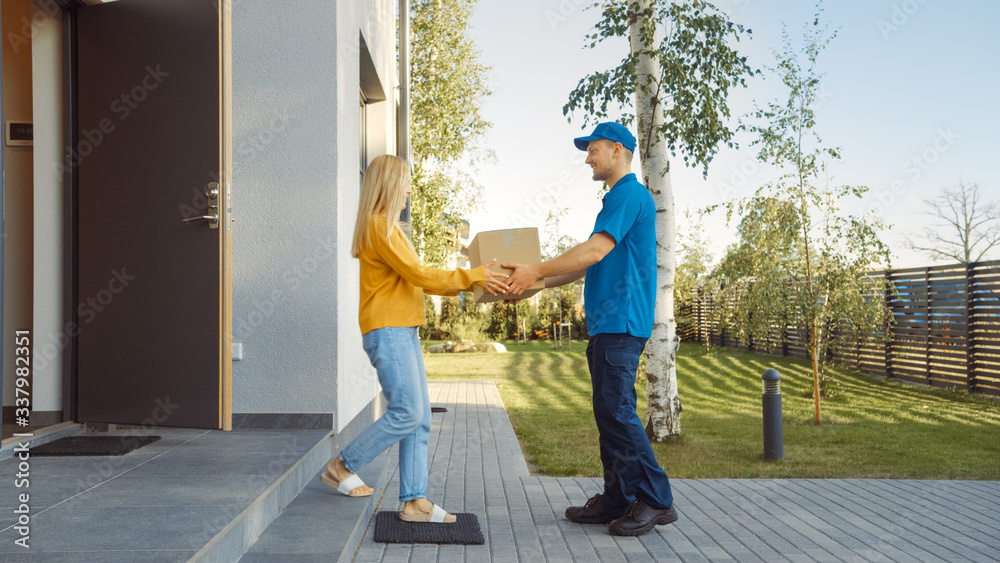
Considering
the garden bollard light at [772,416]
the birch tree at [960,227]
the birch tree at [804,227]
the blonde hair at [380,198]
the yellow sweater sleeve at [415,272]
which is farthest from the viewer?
the birch tree at [960,227]

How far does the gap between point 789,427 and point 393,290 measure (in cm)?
642

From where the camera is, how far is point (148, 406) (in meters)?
4.25

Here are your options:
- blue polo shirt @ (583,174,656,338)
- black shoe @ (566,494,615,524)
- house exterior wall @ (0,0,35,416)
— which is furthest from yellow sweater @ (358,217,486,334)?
house exterior wall @ (0,0,35,416)

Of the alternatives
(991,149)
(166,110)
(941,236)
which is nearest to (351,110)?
(166,110)

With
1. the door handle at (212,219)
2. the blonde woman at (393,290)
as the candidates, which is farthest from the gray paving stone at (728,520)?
the door handle at (212,219)

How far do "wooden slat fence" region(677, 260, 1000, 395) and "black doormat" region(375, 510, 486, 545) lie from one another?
6254 mm

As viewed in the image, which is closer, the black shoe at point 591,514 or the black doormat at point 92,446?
the black shoe at point 591,514

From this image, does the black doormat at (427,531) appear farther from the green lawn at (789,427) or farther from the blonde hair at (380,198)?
the green lawn at (789,427)

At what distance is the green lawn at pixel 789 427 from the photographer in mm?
5859

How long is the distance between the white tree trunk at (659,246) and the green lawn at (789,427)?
35 cm

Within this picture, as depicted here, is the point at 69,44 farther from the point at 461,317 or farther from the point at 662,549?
the point at 461,317

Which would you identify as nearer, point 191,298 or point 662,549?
point 662,549

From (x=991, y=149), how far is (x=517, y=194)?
13907mm

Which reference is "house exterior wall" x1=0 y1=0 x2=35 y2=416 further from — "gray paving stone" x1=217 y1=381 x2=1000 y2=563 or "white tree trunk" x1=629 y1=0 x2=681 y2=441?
"white tree trunk" x1=629 y1=0 x2=681 y2=441
